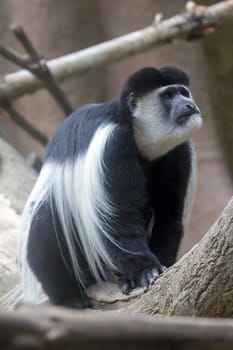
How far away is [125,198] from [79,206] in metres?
0.20

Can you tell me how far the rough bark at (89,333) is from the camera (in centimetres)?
54

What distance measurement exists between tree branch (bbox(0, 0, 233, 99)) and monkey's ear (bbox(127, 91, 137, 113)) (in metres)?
1.13

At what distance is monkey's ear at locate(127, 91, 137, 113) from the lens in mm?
2369

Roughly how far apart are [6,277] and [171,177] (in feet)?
2.31

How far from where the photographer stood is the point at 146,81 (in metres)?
2.43

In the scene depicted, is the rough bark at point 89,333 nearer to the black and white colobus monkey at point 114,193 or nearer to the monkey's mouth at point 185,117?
the black and white colobus monkey at point 114,193

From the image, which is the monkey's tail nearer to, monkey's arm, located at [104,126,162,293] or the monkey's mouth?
monkey's arm, located at [104,126,162,293]

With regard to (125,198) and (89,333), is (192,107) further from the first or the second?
(89,333)

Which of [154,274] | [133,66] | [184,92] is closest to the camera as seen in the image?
[154,274]

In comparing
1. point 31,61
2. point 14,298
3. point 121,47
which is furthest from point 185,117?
point 121,47

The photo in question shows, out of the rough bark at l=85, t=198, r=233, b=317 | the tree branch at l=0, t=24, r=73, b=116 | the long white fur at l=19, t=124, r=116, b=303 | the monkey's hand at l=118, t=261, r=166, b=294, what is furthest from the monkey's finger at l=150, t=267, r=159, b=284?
the tree branch at l=0, t=24, r=73, b=116

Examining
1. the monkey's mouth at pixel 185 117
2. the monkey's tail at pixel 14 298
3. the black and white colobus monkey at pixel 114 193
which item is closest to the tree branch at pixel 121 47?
the black and white colobus monkey at pixel 114 193

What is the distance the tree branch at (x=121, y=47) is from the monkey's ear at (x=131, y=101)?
113 cm

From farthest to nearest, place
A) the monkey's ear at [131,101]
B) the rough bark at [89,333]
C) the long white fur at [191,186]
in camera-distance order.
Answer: the long white fur at [191,186] < the monkey's ear at [131,101] < the rough bark at [89,333]
